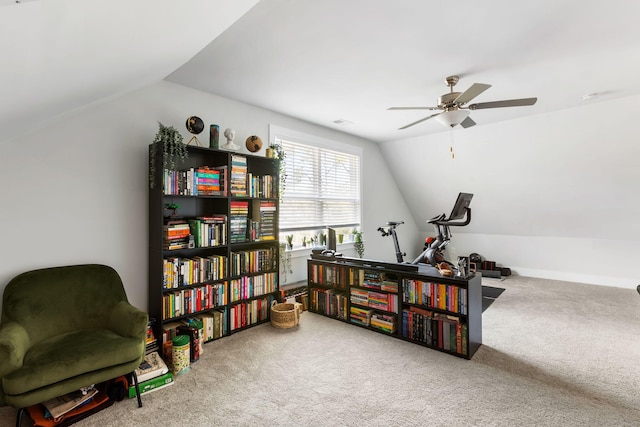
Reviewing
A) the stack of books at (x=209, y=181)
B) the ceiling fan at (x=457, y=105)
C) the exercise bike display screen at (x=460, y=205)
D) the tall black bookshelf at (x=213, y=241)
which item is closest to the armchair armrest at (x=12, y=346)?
the tall black bookshelf at (x=213, y=241)

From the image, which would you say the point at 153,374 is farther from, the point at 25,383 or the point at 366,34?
the point at 366,34

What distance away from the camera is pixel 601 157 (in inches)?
170

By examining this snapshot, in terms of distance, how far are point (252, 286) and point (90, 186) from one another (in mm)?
1817

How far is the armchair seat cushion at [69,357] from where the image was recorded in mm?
1698

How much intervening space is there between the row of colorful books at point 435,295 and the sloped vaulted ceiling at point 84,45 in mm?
2671

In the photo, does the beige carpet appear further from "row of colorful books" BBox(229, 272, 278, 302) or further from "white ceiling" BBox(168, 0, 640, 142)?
"white ceiling" BBox(168, 0, 640, 142)

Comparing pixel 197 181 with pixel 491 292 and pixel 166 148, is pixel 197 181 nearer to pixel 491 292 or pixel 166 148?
pixel 166 148

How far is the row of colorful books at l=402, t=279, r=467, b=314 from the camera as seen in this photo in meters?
2.79

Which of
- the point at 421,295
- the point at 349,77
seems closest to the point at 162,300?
the point at 421,295

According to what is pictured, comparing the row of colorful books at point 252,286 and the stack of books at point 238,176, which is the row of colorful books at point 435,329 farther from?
the stack of books at point 238,176

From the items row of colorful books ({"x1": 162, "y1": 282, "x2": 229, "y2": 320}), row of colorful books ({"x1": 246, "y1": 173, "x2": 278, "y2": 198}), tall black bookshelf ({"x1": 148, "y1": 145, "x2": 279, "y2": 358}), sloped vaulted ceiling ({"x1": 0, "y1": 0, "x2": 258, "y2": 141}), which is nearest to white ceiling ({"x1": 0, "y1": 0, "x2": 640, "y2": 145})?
sloped vaulted ceiling ({"x1": 0, "y1": 0, "x2": 258, "y2": 141})

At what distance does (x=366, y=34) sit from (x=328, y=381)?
8.88 ft

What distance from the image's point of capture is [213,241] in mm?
3113

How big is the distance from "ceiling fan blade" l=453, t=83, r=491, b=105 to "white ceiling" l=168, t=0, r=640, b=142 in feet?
1.12
